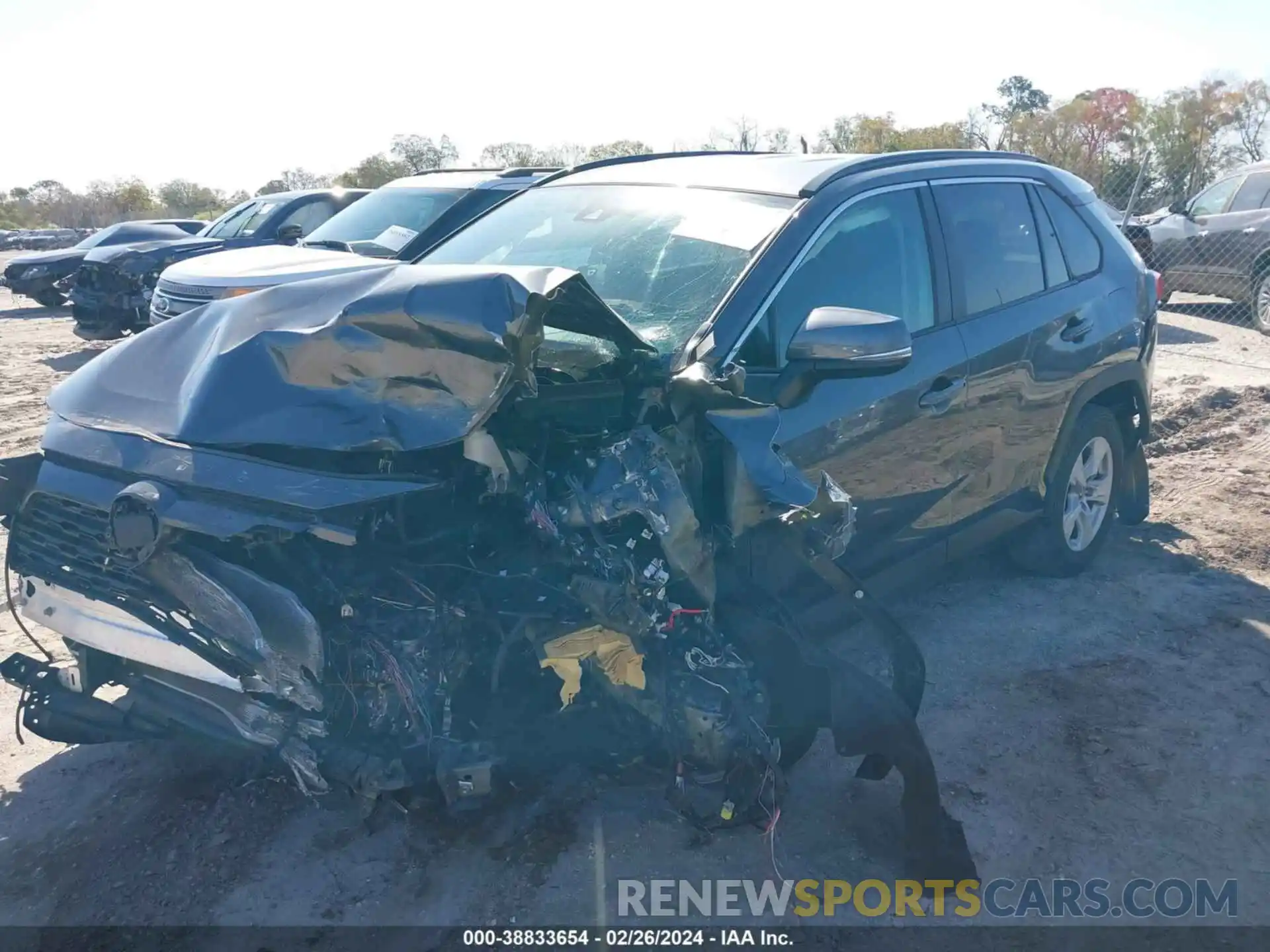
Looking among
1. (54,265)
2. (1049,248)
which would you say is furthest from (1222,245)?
(54,265)

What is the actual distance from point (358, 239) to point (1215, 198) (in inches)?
425

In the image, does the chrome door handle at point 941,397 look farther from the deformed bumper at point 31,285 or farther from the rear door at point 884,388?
the deformed bumper at point 31,285

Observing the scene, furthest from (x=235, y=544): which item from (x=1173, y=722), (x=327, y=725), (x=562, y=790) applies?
(x=1173, y=722)

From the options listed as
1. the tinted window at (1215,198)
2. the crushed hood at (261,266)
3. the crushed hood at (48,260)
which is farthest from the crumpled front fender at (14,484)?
the crushed hood at (48,260)

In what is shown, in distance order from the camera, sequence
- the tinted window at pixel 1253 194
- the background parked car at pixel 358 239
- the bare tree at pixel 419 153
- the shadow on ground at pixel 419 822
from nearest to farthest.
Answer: the shadow on ground at pixel 419 822 → the background parked car at pixel 358 239 → the tinted window at pixel 1253 194 → the bare tree at pixel 419 153

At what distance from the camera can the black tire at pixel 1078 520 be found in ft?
16.2

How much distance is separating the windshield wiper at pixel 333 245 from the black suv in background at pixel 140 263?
1882 millimetres

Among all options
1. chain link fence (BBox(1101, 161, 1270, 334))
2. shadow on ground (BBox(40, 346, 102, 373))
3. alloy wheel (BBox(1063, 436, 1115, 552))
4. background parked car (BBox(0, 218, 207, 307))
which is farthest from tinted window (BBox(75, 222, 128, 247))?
alloy wheel (BBox(1063, 436, 1115, 552))

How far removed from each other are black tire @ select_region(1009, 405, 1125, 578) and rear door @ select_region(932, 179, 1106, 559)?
20 cm

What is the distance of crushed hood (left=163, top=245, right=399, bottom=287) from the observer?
6.71m

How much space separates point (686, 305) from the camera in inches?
137

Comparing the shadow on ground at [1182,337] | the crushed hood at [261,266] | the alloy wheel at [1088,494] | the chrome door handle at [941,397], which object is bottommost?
the shadow on ground at [1182,337]

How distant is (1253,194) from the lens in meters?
12.7

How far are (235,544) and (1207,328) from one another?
43.3 feet
